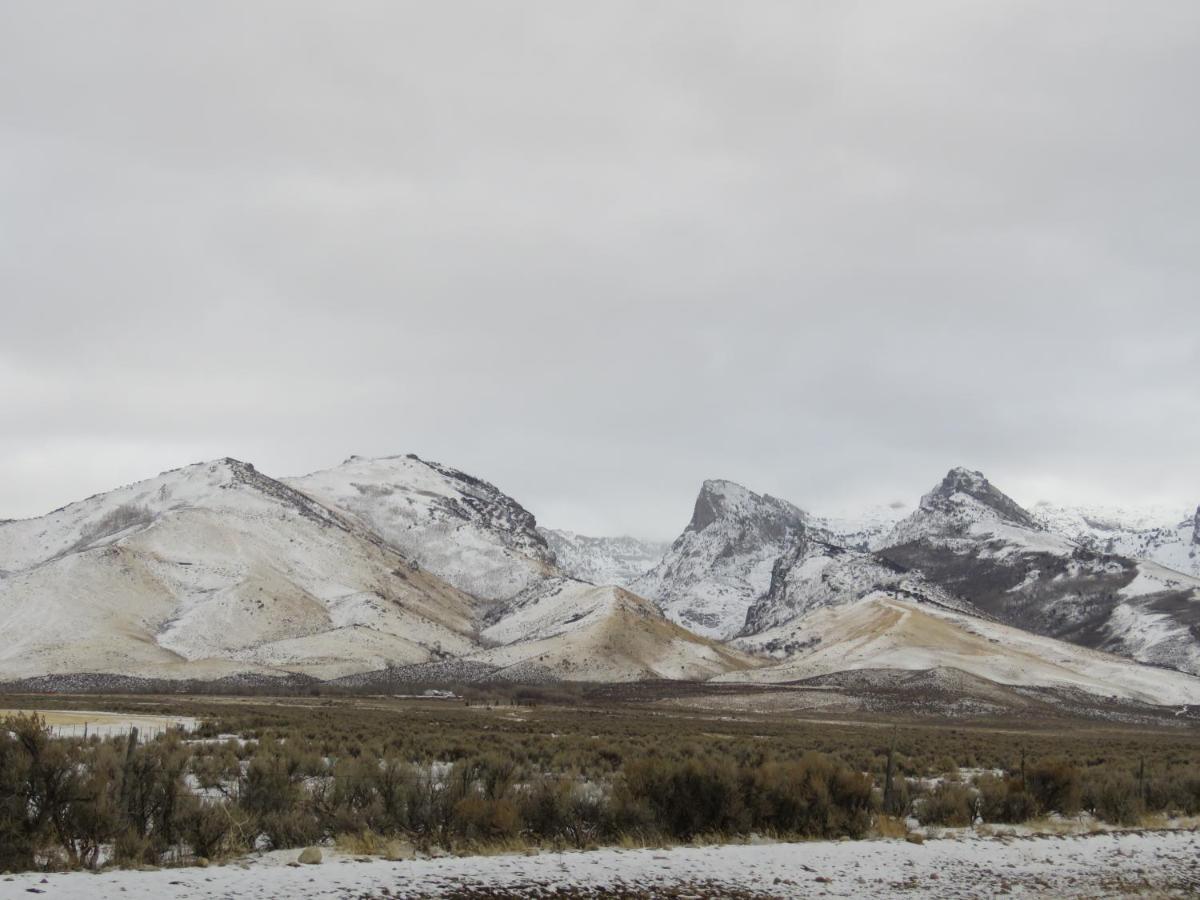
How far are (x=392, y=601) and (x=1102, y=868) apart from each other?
170838 mm

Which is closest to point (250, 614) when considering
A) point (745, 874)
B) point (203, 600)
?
point (203, 600)

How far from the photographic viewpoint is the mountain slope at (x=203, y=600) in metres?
132

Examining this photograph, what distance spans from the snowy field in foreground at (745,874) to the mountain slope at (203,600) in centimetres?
11974

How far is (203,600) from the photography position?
15475 cm

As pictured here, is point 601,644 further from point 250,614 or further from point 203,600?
point 203,600

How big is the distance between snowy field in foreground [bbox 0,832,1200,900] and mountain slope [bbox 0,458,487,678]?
119743 mm

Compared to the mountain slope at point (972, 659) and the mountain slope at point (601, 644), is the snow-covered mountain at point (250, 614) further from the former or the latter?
the mountain slope at point (972, 659)

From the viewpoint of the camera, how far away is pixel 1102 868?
16.9 meters

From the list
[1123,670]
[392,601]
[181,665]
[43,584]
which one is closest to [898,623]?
[1123,670]

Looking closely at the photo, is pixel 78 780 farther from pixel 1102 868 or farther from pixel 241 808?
pixel 1102 868

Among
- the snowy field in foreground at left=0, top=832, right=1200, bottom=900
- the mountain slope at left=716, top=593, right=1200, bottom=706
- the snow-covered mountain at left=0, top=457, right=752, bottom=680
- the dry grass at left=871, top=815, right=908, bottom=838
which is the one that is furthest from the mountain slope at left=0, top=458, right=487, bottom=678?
the snowy field in foreground at left=0, top=832, right=1200, bottom=900

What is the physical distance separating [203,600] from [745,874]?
154 metres

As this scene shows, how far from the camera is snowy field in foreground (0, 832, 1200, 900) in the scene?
11.7 metres

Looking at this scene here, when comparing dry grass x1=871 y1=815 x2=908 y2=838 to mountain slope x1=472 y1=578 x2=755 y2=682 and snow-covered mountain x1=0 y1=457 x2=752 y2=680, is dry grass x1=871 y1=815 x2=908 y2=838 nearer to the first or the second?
snow-covered mountain x1=0 y1=457 x2=752 y2=680
